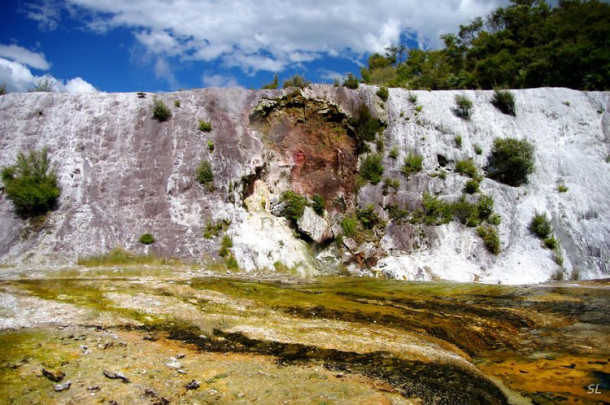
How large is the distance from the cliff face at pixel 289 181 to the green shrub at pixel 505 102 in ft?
4.02

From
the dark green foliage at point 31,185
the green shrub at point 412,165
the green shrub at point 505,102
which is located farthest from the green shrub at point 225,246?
the green shrub at point 505,102

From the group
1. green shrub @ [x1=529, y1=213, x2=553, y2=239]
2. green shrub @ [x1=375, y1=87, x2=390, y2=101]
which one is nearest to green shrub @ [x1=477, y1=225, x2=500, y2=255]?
green shrub @ [x1=529, y1=213, x2=553, y2=239]

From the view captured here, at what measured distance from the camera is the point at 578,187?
102 feet

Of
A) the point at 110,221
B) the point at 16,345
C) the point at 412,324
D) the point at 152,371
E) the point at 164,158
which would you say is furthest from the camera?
the point at 164,158

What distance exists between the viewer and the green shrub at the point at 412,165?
Answer: 3275 cm

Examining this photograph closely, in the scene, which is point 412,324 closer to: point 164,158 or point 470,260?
point 470,260

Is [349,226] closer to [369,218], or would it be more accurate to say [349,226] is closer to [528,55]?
[369,218]

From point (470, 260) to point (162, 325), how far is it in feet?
→ 70.5

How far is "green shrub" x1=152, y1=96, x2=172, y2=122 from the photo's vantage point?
30594 mm

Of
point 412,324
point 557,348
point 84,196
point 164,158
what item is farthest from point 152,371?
point 164,158

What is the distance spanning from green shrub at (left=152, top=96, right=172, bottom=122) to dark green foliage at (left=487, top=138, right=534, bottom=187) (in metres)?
26.1

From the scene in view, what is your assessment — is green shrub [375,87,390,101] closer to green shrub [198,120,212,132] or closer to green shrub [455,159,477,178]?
green shrub [455,159,477,178]

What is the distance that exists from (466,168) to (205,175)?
20.5 m

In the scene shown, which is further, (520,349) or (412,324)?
(412,324)
